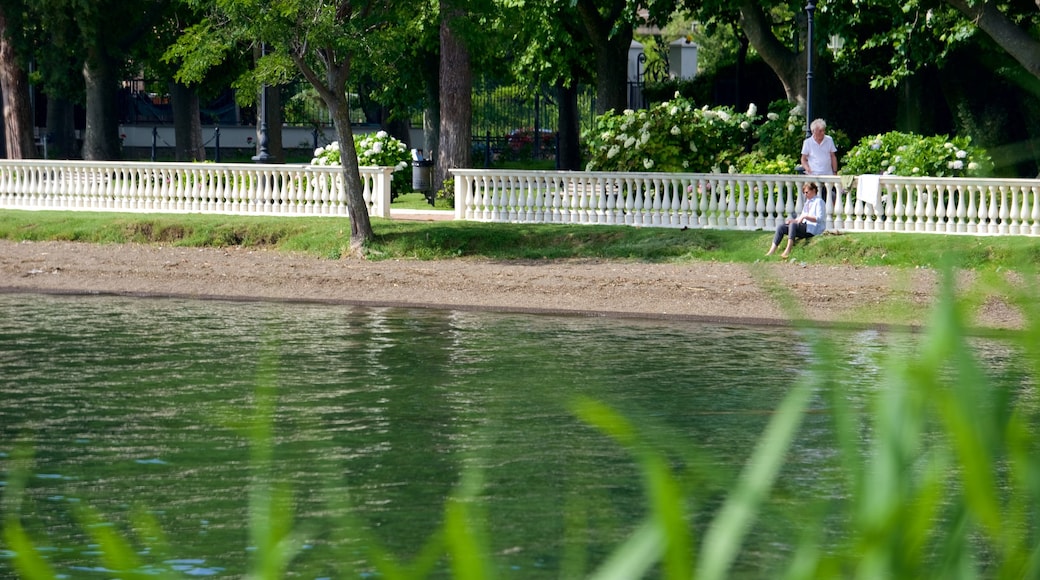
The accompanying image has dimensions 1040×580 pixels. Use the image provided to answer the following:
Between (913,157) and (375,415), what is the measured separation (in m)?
14.2

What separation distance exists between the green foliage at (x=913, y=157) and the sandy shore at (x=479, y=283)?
11.0 feet

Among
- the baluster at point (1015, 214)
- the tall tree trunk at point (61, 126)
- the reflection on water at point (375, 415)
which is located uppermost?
the tall tree trunk at point (61, 126)

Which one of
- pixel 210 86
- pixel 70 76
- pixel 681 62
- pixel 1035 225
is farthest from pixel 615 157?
pixel 681 62

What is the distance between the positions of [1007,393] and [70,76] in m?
46.1

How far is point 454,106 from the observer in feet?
102

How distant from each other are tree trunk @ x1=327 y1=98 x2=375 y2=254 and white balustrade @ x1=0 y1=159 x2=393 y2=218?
213 centimetres

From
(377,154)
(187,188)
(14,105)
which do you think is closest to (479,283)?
(187,188)

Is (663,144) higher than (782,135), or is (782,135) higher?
(782,135)

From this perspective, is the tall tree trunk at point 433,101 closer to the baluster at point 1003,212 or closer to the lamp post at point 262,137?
the lamp post at point 262,137

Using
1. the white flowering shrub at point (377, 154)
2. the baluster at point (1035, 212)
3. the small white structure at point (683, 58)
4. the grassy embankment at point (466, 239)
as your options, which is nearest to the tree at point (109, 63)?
the white flowering shrub at point (377, 154)

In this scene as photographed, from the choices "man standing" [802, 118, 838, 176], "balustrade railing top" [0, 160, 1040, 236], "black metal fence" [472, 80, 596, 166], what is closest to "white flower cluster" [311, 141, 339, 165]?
"balustrade railing top" [0, 160, 1040, 236]

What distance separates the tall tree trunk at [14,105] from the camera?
3506 centimetres

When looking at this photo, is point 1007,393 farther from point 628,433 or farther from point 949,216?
point 949,216

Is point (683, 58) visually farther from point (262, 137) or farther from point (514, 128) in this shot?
point (262, 137)
